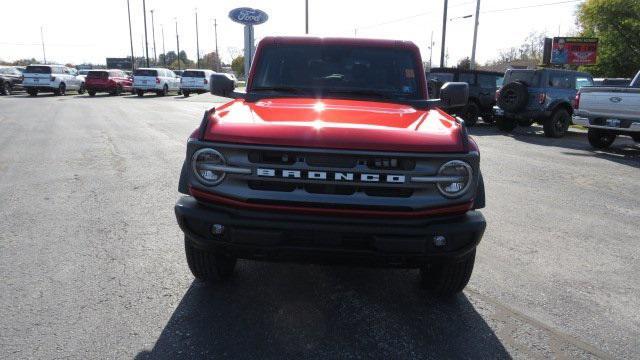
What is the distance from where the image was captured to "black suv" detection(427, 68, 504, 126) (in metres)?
16.2

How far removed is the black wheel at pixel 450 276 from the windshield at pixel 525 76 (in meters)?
12.4

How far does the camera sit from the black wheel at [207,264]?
3.38 m

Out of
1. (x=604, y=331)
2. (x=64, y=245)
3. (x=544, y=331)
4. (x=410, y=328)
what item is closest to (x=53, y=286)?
(x=64, y=245)

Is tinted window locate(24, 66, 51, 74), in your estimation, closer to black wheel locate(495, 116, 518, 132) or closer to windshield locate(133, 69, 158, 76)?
windshield locate(133, 69, 158, 76)

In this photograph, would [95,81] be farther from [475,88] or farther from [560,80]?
[560,80]

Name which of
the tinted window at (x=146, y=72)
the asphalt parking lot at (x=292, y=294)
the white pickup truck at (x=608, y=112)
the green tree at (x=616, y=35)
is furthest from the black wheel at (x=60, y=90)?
the green tree at (x=616, y=35)

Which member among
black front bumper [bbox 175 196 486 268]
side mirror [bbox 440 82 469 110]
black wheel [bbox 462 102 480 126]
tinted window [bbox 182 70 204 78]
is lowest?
black wheel [bbox 462 102 480 126]

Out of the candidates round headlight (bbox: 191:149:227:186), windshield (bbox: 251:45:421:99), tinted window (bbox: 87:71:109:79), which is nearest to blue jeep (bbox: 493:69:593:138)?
windshield (bbox: 251:45:421:99)

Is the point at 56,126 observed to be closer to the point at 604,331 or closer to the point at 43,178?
the point at 43,178

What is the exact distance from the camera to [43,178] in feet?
23.8

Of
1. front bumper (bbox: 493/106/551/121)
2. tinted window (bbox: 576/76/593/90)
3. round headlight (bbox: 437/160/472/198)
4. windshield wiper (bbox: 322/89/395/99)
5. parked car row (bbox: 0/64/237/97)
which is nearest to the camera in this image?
round headlight (bbox: 437/160/472/198)

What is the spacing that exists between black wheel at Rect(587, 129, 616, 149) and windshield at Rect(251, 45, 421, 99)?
9.28 meters

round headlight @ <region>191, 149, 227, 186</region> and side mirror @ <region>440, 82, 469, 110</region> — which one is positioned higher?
side mirror @ <region>440, 82, 469, 110</region>

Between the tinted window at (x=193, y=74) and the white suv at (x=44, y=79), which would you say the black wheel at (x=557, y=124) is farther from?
the white suv at (x=44, y=79)
